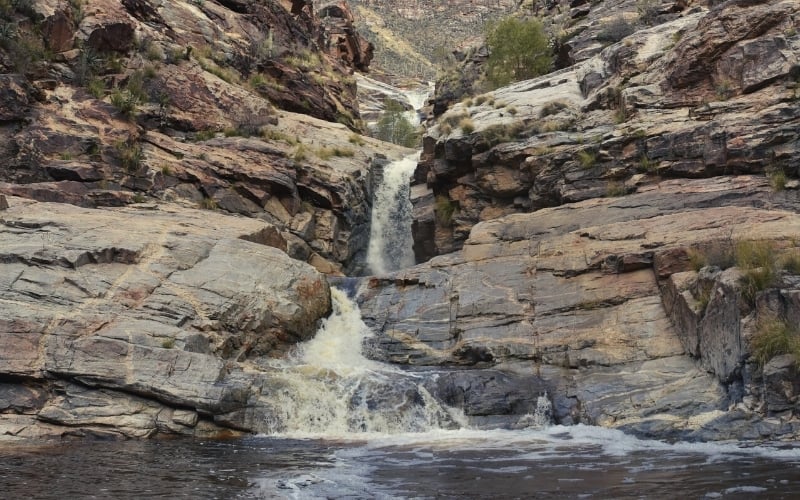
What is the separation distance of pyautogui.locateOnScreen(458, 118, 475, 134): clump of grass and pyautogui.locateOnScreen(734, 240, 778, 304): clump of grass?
14.4 m

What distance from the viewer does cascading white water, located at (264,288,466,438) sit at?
16047 millimetres

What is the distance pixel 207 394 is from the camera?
1561cm

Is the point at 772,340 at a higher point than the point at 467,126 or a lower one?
lower

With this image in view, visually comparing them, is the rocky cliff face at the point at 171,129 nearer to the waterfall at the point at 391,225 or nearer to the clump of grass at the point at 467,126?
the waterfall at the point at 391,225

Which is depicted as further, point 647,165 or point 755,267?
point 647,165

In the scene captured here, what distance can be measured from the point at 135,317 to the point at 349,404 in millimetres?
5831

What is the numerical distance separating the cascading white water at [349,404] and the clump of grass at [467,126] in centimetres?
1385

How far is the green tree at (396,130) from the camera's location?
57963 millimetres

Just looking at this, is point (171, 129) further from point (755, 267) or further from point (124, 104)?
point (755, 267)

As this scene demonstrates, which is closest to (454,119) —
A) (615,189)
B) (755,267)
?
(615,189)

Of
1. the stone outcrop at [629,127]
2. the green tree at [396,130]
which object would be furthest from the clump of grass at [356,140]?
the green tree at [396,130]

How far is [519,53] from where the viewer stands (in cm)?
4366

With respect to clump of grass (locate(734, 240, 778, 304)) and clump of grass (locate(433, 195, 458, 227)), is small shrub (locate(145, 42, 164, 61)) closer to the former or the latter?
clump of grass (locate(433, 195, 458, 227))

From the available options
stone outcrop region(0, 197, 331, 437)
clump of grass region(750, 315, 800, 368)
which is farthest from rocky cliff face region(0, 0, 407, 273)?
clump of grass region(750, 315, 800, 368)
